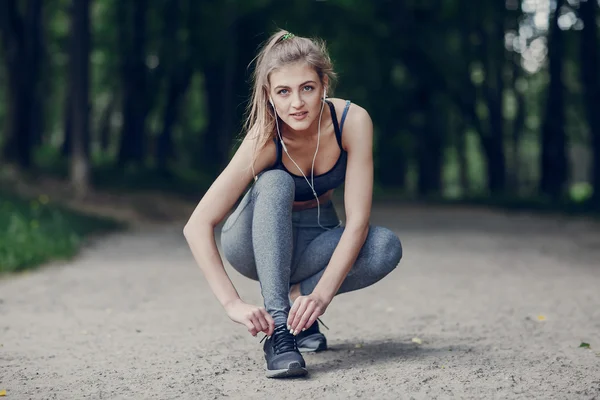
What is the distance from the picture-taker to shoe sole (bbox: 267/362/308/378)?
11.5 feet

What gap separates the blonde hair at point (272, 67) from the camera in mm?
3635

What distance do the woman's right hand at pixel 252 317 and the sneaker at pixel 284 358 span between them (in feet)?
0.29

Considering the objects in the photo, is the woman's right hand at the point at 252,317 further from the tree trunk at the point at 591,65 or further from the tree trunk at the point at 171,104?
the tree trunk at the point at 171,104

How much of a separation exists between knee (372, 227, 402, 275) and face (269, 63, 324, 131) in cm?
61

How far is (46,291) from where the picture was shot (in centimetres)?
657

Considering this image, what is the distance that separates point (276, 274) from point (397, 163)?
21917mm

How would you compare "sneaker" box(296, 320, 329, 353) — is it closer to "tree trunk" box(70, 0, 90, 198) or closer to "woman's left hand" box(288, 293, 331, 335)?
"woman's left hand" box(288, 293, 331, 335)

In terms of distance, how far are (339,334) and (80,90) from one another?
11.3 metres

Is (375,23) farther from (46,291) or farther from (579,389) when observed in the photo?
(579,389)

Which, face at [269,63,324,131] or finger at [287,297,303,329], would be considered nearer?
finger at [287,297,303,329]

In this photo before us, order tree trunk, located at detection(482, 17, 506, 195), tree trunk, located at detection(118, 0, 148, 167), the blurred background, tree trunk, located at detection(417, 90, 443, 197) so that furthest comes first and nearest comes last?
1. tree trunk, located at detection(417, 90, 443, 197)
2. tree trunk, located at detection(482, 17, 506, 195)
3. tree trunk, located at detection(118, 0, 148, 167)
4. the blurred background

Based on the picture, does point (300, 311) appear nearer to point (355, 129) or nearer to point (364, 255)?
point (364, 255)

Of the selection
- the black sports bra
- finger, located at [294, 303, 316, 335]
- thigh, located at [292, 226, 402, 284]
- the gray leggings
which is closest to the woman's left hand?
finger, located at [294, 303, 316, 335]

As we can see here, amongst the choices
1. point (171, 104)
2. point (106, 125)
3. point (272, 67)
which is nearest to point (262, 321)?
point (272, 67)
